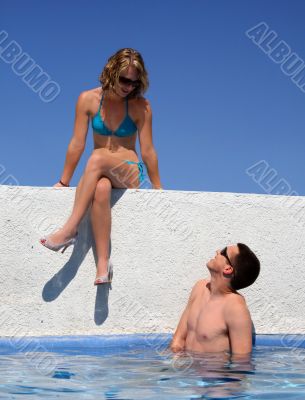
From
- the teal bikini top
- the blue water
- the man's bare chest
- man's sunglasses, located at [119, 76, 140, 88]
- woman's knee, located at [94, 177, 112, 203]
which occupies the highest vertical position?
man's sunglasses, located at [119, 76, 140, 88]

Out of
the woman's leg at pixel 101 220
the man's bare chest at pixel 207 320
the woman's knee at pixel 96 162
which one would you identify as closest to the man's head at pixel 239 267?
the man's bare chest at pixel 207 320

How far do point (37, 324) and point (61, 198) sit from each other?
0.96 meters

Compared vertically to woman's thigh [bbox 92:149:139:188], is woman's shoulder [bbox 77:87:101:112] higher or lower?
higher

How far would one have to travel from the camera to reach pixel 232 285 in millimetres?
4391

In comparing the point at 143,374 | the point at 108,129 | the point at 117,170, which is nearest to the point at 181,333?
the point at 143,374

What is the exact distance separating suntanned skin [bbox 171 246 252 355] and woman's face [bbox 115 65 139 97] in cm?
146

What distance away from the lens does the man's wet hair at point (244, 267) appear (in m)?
4.37

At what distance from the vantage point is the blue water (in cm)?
290

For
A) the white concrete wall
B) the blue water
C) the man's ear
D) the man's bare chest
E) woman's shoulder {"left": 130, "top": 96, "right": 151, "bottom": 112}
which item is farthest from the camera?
woman's shoulder {"left": 130, "top": 96, "right": 151, "bottom": 112}

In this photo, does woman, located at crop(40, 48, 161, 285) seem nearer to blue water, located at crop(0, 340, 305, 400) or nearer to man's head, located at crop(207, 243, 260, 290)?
blue water, located at crop(0, 340, 305, 400)

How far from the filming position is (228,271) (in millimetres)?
4355

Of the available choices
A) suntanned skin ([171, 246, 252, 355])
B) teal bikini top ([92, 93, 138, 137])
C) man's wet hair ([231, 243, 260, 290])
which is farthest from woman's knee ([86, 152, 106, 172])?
man's wet hair ([231, 243, 260, 290])

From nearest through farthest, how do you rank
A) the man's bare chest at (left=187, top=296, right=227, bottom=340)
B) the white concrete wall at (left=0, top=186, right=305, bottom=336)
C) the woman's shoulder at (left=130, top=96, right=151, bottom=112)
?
the man's bare chest at (left=187, top=296, right=227, bottom=340), the white concrete wall at (left=0, top=186, right=305, bottom=336), the woman's shoulder at (left=130, top=96, right=151, bottom=112)

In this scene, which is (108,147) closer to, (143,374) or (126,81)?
(126,81)
